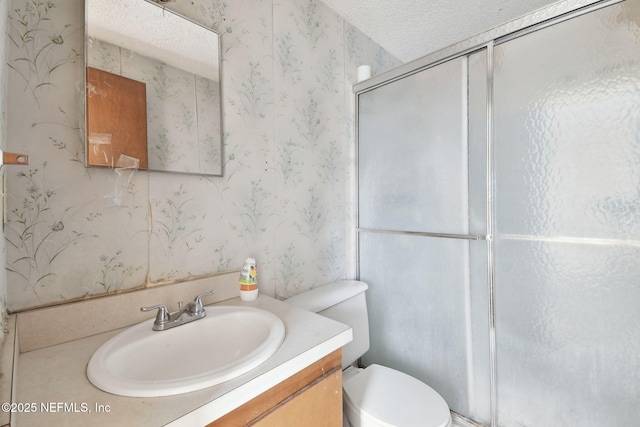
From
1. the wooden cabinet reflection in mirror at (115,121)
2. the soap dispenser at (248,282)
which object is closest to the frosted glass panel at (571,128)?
the soap dispenser at (248,282)

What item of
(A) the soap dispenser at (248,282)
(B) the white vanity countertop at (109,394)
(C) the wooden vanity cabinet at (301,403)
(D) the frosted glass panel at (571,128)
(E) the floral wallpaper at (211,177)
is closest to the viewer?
(B) the white vanity countertop at (109,394)

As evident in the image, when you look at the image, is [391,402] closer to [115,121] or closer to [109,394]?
[109,394]

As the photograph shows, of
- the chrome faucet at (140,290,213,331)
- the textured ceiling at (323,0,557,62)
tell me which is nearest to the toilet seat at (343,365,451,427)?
the chrome faucet at (140,290,213,331)

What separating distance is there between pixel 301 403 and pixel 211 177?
2.70 feet

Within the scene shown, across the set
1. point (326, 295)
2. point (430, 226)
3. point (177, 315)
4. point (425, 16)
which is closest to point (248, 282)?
point (177, 315)

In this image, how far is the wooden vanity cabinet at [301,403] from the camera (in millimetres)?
580

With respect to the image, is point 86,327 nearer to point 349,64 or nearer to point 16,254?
point 16,254

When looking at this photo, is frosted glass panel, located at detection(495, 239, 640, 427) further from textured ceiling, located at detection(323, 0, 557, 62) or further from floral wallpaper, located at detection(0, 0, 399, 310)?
textured ceiling, located at detection(323, 0, 557, 62)

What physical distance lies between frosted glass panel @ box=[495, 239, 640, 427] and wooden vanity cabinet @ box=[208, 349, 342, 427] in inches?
31.8

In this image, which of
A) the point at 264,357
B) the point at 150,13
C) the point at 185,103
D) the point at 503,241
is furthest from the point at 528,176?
the point at 150,13

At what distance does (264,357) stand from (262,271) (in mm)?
612

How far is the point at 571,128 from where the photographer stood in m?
0.97

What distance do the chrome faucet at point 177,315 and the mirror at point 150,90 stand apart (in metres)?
0.46

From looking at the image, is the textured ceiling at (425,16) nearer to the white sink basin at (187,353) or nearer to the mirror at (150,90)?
the mirror at (150,90)
